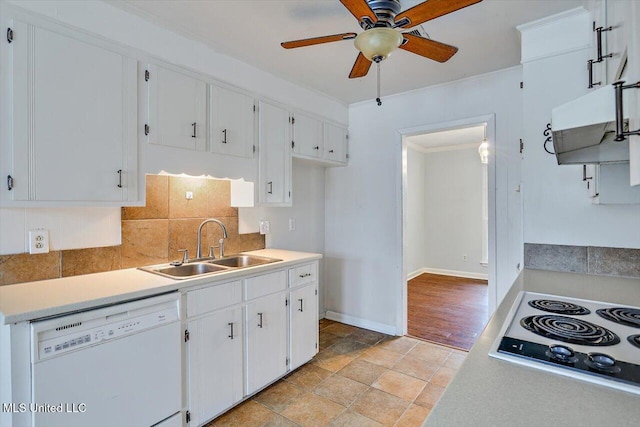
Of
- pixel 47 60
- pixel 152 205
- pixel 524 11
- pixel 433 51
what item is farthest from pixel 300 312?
pixel 524 11

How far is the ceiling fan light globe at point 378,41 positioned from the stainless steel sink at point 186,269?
1.56 m

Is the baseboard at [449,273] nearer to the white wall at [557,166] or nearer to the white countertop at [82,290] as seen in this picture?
the white wall at [557,166]

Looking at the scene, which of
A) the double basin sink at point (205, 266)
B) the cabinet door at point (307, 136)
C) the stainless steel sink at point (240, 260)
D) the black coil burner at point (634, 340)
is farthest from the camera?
the cabinet door at point (307, 136)

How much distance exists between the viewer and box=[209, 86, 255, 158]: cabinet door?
2303 mm

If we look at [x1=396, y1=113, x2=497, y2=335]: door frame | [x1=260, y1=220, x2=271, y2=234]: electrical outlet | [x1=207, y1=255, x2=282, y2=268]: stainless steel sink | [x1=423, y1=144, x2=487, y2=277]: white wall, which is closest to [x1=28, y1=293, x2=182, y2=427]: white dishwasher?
[x1=207, y1=255, x2=282, y2=268]: stainless steel sink

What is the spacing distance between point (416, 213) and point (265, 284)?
443 cm

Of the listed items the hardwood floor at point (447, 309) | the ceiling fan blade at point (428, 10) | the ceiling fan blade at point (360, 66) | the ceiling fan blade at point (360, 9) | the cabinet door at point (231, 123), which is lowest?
the hardwood floor at point (447, 309)

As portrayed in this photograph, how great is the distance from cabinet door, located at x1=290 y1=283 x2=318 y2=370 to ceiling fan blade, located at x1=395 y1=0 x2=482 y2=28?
6.43 ft

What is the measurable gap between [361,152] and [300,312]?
73.1 inches

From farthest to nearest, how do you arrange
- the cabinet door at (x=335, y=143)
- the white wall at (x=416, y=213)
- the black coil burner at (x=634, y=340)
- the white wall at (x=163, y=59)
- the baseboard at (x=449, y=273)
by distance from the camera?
the white wall at (x=416, y=213), the baseboard at (x=449, y=273), the cabinet door at (x=335, y=143), the white wall at (x=163, y=59), the black coil burner at (x=634, y=340)

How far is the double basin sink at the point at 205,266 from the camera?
218 centimetres

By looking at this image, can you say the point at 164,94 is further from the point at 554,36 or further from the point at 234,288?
the point at 554,36

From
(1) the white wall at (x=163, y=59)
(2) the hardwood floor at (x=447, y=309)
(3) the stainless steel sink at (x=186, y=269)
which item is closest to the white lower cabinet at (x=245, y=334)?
(3) the stainless steel sink at (x=186, y=269)

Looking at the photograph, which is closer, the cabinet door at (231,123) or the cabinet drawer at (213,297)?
the cabinet drawer at (213,297)
